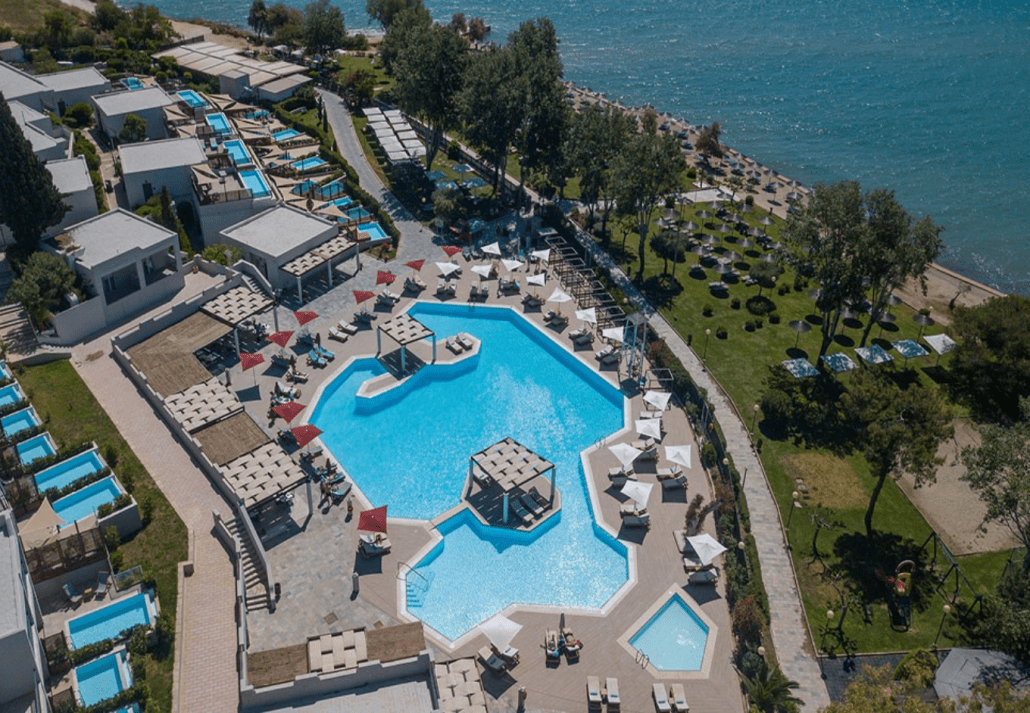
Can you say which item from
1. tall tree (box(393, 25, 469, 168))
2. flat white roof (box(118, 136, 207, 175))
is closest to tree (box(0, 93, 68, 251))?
flat white roof (box(118, 136, 207, 175))

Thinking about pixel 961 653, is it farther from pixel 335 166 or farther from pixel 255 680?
pixel 335 166

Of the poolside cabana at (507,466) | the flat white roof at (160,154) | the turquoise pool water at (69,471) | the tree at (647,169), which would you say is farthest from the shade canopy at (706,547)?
the flat white roof at (160,154)

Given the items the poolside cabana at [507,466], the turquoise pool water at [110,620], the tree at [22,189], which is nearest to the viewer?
the turquoise pool water at [110,620]

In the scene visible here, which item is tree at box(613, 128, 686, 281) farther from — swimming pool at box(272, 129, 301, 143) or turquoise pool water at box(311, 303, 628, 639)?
swimming pool at box(272, 129, 301, 143)

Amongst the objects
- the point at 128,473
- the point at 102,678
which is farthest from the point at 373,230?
the point at 102,678

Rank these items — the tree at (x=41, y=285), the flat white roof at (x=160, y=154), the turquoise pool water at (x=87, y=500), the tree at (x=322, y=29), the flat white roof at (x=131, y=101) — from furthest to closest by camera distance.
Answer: the tree at (x=322, y=29)
the flat white roof at (x=131, y=101)
the flat white roof at (x=160, y=154)
the tree at (x=41, y=285)
the turquoise pool water at (x=87, y=500)

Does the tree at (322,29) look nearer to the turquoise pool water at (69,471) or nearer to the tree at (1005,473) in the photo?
the turquoise pool water at (69,471)

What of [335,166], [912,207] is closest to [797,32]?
[912,207]

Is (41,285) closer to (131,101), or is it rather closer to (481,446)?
(481,446)
